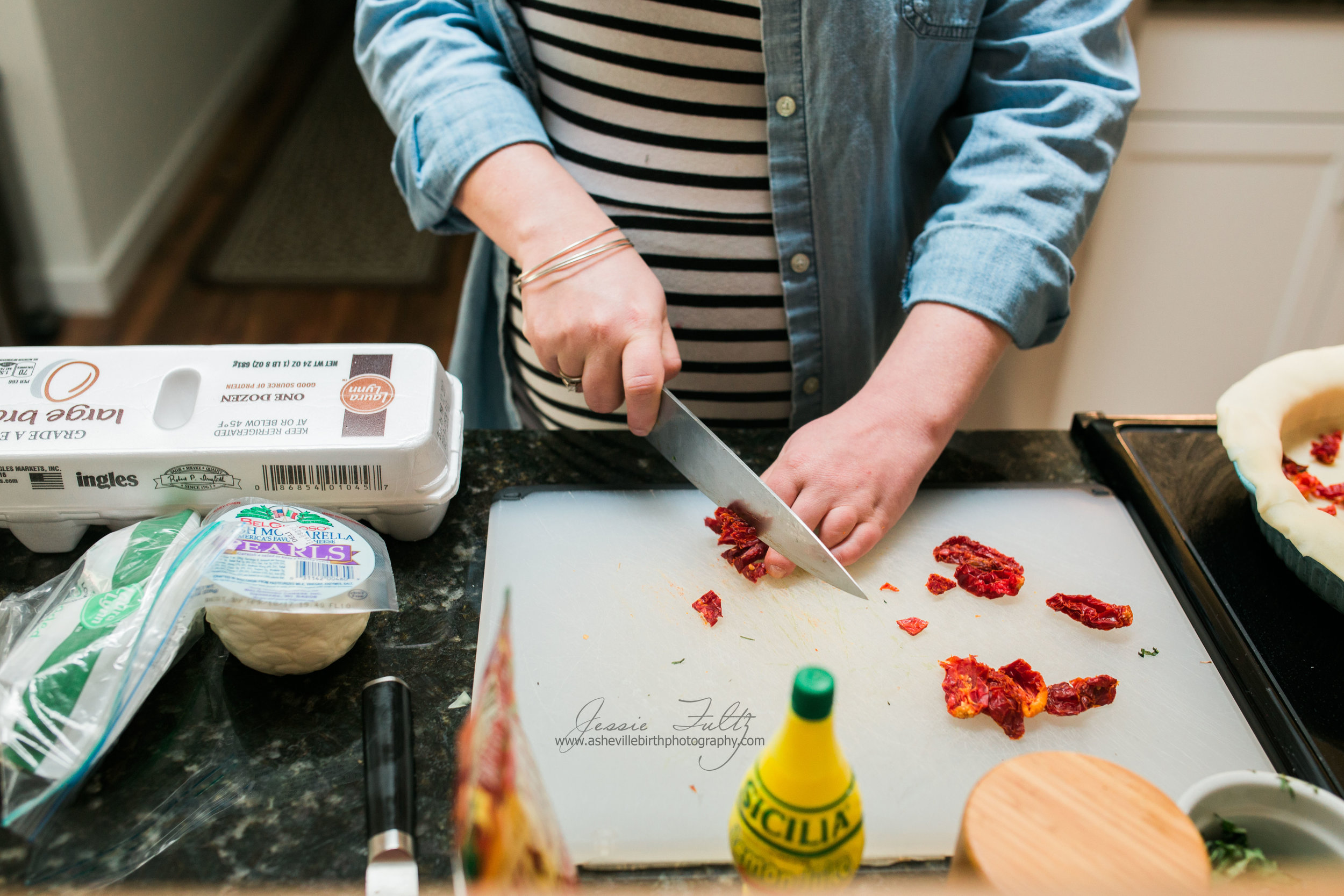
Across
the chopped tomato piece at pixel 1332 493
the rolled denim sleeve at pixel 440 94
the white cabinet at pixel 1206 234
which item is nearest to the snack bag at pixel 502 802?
the rolled denim sleeve at pixel 440 94

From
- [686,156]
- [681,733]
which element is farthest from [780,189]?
[681,733]

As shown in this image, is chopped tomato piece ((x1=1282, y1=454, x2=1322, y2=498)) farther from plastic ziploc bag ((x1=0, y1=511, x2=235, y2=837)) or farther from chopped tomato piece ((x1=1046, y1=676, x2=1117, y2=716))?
plastic ziploc bag ((x1=0, y1=511, x2=235, y2=837))

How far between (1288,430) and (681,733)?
0.56 metres

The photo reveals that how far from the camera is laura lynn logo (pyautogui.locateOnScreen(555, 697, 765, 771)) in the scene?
2.00 ft

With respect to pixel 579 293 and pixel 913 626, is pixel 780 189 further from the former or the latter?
pixel 913 626

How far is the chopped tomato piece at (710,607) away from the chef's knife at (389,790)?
22 centimetres

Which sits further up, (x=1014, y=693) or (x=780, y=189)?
(x=780, y=189)

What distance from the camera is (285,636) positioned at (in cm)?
59

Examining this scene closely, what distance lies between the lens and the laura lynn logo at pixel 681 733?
2.00ft

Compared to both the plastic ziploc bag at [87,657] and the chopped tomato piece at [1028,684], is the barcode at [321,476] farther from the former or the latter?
the chopped tomato piece at [1028,684]

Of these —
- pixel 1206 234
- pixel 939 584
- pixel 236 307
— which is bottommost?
pixel 236 307

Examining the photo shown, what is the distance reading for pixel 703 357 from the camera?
100cm

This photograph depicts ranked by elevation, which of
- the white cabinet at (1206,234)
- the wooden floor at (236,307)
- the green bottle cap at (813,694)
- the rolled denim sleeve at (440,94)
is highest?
the rolled denim sleeve at (440,94)

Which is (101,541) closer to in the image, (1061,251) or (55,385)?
(55,385)
